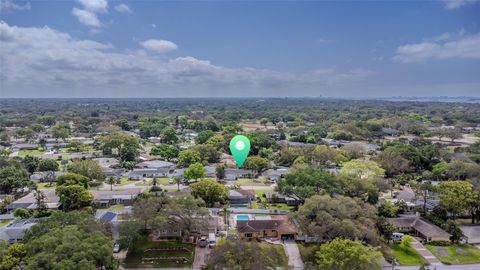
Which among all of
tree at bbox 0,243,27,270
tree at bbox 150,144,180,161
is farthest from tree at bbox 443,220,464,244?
tree at bbox 150,144,180,161

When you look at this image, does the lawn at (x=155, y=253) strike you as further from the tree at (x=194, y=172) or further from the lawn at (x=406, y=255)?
the tree at (x=194, y=172)

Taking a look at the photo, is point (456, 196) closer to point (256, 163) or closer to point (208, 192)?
point (208, 192)

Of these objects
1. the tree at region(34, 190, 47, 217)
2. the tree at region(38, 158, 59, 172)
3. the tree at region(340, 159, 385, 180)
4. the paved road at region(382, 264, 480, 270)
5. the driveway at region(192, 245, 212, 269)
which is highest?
the tree at region(340, 159, 385, 180)

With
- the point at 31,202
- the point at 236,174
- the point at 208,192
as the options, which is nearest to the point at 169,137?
the point at 236,174

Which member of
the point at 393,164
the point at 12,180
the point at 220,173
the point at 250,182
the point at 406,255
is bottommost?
the point at 406,255

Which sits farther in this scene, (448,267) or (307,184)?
(307,184)

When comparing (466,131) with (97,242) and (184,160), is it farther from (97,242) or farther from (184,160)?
(97,242)

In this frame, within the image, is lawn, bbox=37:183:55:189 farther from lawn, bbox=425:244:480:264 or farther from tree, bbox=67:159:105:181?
lawn, bbox=425:244:480:264
